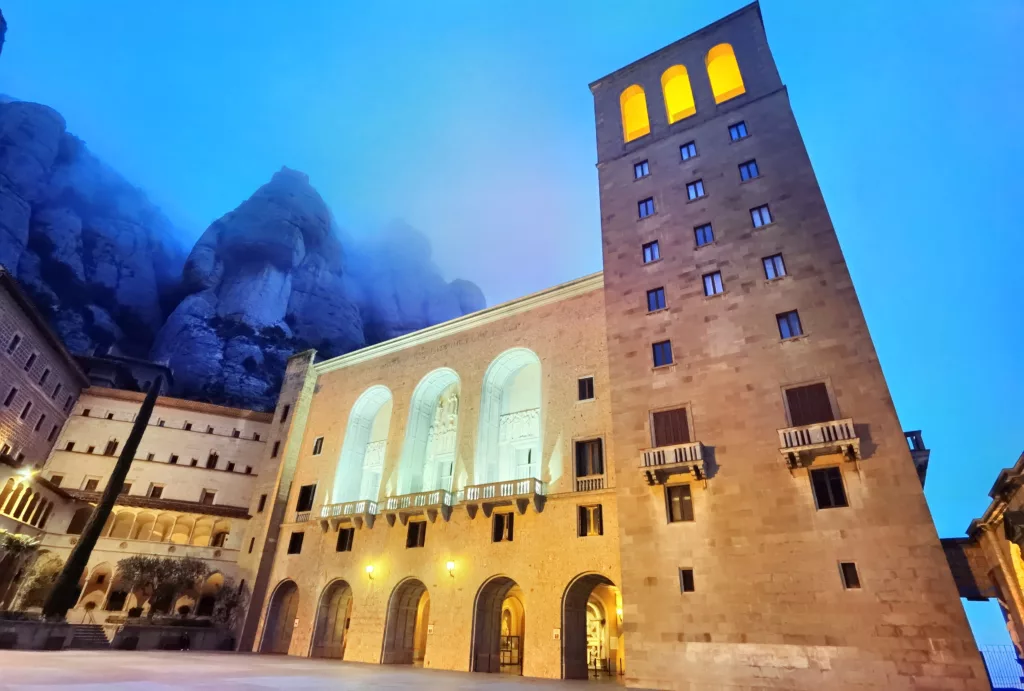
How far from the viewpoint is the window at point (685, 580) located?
16.6 metres

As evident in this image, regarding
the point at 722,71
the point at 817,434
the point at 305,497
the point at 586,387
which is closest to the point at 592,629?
the point at 586,387

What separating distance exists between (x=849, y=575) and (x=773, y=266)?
1126cm

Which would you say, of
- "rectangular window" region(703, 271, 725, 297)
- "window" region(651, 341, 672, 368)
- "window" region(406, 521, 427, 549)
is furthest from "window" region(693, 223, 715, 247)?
"window" region(406, 521, 427, 549)

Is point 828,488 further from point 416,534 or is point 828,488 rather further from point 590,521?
point 416,534

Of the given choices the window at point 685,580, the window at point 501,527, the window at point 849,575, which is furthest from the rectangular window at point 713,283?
the window at point 501,527

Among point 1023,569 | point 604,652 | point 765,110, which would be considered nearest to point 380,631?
point 604,652

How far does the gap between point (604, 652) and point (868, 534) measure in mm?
17587

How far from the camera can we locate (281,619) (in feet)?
98.2

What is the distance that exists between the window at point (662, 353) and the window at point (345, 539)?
763 inches

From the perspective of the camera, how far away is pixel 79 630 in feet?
87.9

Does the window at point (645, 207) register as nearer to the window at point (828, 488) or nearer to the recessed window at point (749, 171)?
the recessed window at point (749, 171)

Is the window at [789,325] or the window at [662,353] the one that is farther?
the window at [662,353]

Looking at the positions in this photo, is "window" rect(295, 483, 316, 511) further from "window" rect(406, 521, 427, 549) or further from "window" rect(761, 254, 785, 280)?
"window" rect(761, 254, 785, 280)

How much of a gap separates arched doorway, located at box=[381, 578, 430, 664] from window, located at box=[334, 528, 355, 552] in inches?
168
